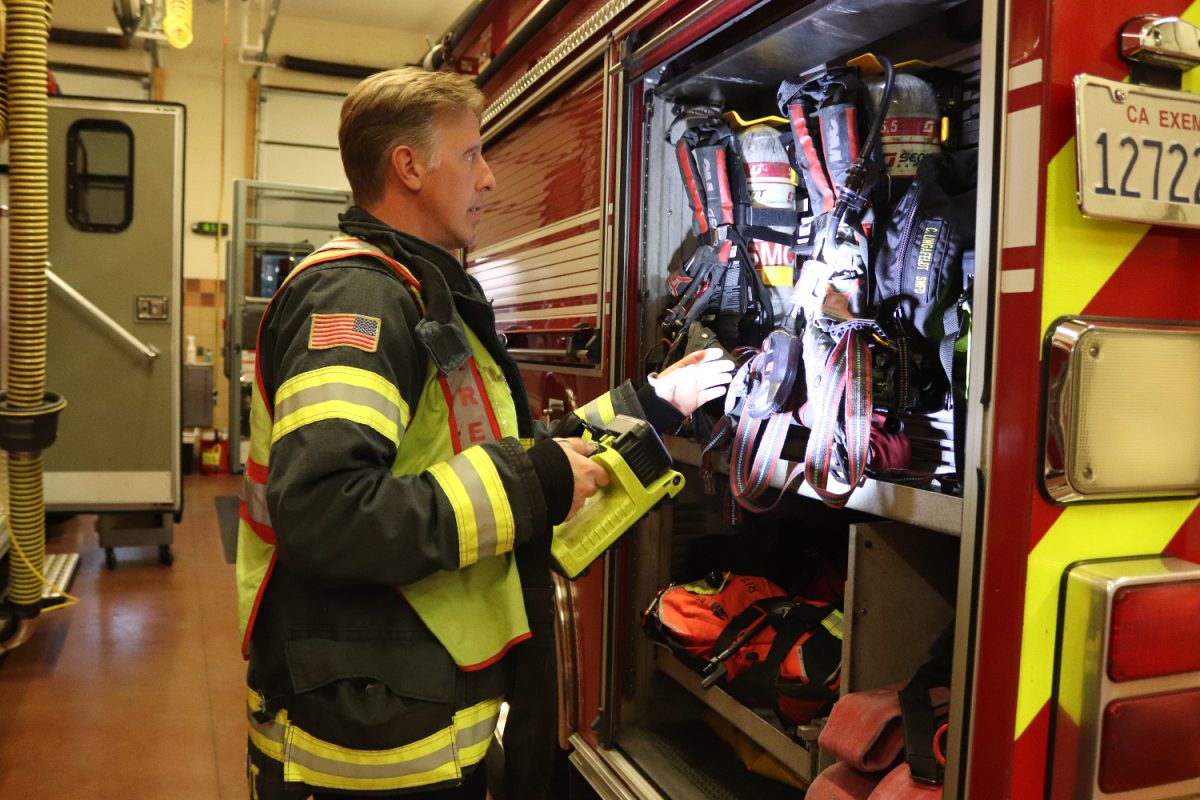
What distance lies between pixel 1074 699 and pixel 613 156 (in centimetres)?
164

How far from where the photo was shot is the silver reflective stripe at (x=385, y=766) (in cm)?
141

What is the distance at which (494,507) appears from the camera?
4.28 ft

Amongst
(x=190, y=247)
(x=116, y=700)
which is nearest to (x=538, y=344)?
(x=116, y=700)

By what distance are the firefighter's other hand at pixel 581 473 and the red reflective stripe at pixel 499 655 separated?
204 millimetres

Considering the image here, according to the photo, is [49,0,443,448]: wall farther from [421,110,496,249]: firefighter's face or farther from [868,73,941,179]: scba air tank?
[868,73,941,179]: scba air tank

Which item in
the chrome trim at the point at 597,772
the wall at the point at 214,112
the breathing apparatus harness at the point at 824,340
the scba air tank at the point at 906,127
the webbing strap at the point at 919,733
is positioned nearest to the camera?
the webbing strap at the point at 919,733

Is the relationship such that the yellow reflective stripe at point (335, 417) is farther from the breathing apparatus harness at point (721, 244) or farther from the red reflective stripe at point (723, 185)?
the red reflective stripe at point (723, 185)

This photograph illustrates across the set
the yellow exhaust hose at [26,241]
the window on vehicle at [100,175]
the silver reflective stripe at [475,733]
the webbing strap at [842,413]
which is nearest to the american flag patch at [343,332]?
the silver reflective stripe at [475,733]

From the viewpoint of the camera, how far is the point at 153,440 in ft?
17.7

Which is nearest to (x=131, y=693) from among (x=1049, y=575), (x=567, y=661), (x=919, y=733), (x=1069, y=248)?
(x=567, y=661)

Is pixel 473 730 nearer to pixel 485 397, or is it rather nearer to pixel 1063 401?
pixel 485 397

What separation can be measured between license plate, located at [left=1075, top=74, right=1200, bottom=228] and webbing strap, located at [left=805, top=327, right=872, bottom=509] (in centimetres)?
56

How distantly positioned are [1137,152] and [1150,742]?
0.76 m

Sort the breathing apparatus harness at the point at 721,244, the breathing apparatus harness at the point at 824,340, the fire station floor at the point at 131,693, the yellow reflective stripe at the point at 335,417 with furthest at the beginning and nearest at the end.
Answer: the fire station floor at the point at 131,693 → the breathing apparatus harness at the point at 721,244 → the breathing apparatus harness at the point at 824,340 → the yellow reflective stripe at the point at 335,417
